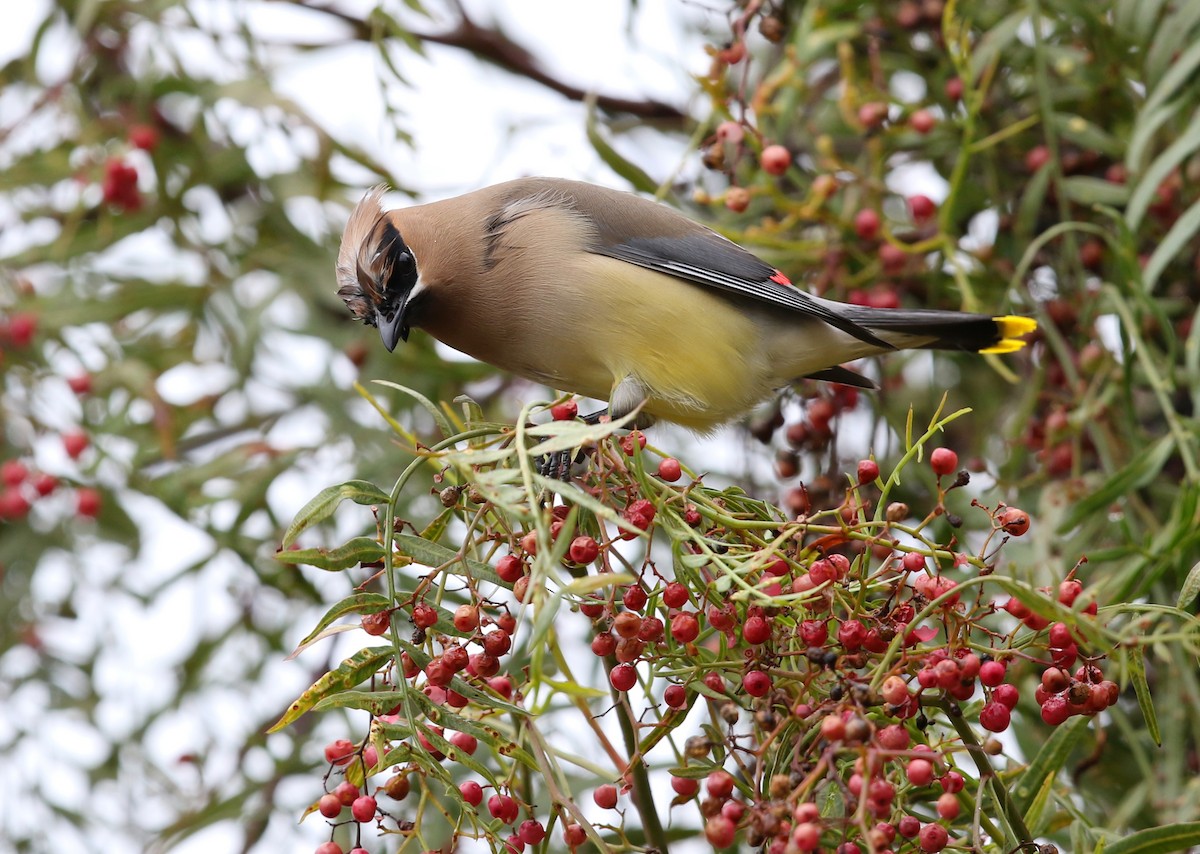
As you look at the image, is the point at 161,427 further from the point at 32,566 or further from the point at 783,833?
the point at 783,833

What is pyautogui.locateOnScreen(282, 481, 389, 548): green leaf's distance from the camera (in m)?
1.78

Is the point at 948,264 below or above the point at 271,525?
above

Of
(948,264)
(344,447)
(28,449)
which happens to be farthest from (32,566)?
(948,264)

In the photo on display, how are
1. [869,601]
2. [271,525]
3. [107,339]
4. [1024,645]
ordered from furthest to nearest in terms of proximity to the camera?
[107,339], [271,525], [869,601], [1024,645]

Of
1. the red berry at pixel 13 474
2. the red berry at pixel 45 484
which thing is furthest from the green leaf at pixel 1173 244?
the red berry at pixel 13 474

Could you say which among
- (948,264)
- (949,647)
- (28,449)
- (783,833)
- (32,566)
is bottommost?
(32,566)

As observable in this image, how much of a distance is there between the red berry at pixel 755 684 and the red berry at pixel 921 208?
204cm

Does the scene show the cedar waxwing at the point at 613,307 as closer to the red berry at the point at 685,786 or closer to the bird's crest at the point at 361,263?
the bird's crest at the point at 361,263

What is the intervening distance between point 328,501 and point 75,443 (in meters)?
2.56

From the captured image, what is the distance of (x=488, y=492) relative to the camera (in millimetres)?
1616

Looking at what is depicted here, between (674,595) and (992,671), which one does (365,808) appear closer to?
(674,595)

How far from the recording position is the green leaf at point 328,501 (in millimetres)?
1783

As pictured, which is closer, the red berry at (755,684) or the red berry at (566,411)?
the red berry at (755,684)

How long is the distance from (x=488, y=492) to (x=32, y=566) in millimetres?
3162
